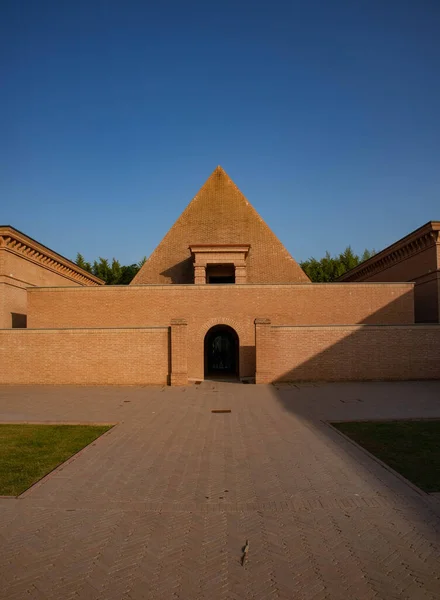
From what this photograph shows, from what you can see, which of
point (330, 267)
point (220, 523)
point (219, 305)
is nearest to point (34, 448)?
point (220, 523)

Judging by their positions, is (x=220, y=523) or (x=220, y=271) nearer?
(x=220, y=523)

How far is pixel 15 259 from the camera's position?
20.5 metres

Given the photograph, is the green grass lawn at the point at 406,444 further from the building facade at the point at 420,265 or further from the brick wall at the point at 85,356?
the building facade at the point at 420,265

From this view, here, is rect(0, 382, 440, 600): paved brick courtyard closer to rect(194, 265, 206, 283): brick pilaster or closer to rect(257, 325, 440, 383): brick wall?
rect(257, 325, 440, 383): brick wall

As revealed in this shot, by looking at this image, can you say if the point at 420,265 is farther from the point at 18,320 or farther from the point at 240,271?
the point at 18,320

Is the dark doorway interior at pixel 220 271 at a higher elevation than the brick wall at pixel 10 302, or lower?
higher

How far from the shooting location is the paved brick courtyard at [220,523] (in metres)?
3.15

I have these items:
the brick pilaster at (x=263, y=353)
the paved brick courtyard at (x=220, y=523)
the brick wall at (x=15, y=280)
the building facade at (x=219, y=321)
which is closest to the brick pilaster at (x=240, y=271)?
the building facade at (x=219, y=321)

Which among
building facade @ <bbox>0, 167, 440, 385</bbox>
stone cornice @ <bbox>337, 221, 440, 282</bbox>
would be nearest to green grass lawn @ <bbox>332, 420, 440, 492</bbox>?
building facade @ <bbox>0, 167, 440, 385</bbox>

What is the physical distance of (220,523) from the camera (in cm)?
417

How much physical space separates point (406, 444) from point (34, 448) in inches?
247

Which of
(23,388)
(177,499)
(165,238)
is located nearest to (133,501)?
(177,499)

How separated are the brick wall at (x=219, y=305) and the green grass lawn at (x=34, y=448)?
35.7 feet

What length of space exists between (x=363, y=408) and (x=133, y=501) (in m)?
7.60
